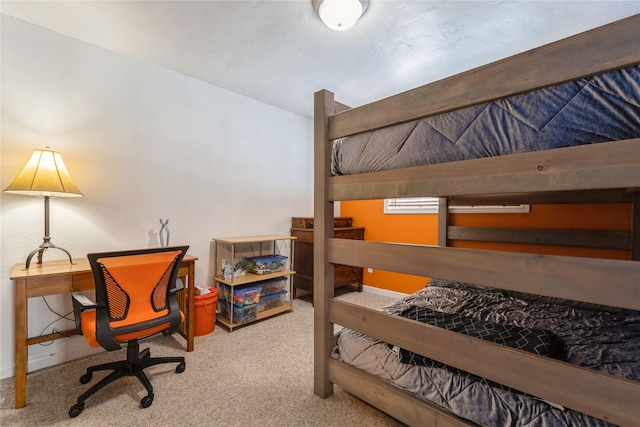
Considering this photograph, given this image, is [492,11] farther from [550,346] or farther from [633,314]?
[633,314]

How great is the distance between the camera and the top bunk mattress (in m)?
0.80

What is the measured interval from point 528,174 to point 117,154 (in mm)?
2826

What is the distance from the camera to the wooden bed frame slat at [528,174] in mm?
779

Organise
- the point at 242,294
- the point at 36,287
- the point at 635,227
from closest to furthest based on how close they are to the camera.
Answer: the point at 36,287, the point at 635,227, the point at 242,294

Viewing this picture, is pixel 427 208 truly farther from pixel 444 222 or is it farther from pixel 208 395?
pixel 208 395

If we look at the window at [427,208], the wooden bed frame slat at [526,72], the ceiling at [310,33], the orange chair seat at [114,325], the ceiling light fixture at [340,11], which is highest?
the ceiling at [310,33]

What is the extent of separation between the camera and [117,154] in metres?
2.32

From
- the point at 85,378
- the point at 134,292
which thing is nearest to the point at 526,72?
the point at 134,292

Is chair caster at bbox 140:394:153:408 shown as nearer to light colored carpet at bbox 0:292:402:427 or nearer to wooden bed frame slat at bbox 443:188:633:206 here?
light colored carpet at bbox 0:292:402:427

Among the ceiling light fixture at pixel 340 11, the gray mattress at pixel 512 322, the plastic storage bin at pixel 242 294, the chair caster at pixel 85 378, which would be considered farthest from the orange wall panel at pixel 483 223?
the chair caster at pixel 85 378

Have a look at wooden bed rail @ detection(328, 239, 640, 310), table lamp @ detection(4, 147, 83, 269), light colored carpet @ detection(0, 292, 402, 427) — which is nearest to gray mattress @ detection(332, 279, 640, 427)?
light colored carpet @ detection(0, 292, 402, 427)

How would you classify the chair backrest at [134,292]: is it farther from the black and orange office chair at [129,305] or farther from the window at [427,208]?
the window at [427,208]

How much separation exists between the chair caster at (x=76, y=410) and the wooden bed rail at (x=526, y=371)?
1690mm

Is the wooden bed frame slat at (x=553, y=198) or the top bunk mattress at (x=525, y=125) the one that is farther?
the wooden bed frame slat at (x=553, y=198)
